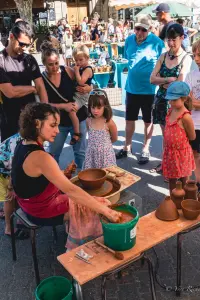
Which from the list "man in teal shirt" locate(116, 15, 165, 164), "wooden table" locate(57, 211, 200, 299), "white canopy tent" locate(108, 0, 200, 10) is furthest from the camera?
"white canopy tent" locate(108, 0, 200, 10)

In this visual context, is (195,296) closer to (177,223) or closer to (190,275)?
(190,275)

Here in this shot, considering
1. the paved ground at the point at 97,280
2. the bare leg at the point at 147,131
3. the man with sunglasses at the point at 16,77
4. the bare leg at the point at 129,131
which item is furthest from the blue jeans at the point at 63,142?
the bare leg at the point at 147,131

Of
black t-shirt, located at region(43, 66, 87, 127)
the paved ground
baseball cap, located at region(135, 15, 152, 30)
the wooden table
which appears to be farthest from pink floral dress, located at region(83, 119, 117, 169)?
baseball cap, located at region(135, 15, 152, 30)

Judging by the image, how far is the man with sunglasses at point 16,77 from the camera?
3188 mm

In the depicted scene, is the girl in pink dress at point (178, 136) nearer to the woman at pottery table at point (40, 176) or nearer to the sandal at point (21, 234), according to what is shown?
the woman at pottery table at point (40, 176)

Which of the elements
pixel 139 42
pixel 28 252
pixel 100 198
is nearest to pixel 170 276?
pixel 100 198

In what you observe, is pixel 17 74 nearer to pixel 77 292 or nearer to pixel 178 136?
pixel 178 136

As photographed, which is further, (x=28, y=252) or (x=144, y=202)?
(x=144, y=202)

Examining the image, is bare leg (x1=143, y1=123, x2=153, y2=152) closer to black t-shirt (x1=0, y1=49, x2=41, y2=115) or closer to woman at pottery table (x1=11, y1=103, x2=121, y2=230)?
black t-shirt (x1=0, y1=49, x2=41, y2=115)

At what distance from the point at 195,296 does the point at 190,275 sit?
23 cm

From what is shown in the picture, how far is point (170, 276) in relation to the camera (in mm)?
2764

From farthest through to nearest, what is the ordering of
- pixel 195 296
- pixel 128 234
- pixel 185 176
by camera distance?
1. pixel 185 176
2. pixel 195 296
3. pixel 128 234

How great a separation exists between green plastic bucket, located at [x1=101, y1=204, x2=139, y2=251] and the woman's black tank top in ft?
2.16

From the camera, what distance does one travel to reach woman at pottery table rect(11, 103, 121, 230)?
2.26 metres
